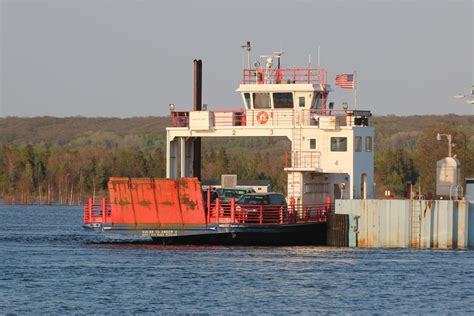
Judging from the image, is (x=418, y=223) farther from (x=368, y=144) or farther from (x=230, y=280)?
(x=230, y=280)

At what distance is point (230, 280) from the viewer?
44.6 meters

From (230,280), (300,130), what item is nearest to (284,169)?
(300,130)

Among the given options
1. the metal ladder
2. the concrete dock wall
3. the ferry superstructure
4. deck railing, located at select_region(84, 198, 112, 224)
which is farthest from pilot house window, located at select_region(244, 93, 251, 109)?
the metal ladder

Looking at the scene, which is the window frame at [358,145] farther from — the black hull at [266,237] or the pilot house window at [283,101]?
the black hull at [266,237]

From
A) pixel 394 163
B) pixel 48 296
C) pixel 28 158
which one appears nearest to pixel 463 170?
pixel 394 163

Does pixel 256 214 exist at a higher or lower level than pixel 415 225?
higher

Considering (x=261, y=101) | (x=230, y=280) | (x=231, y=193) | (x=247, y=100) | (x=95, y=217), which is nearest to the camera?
→ (x=230, y=280)

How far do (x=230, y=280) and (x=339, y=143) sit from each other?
13491 millimetres

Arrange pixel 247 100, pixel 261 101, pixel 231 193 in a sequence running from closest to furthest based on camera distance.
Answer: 1. pixel 261 101
2. pixel 247 100
3. pixel 231 193

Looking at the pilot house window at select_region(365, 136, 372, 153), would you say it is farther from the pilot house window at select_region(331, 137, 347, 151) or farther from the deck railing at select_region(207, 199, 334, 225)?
the deck railing at select_region(207, 199, 334, 225)

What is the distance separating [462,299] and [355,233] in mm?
12849

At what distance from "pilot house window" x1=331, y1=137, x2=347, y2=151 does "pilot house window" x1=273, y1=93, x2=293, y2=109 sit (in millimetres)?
2529

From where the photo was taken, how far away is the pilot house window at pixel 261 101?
58125 mm

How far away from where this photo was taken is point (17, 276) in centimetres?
4588
